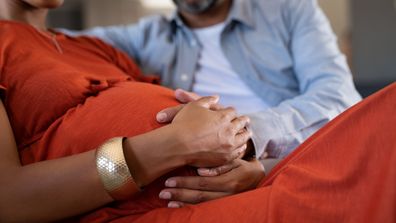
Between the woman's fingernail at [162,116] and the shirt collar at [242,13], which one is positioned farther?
the shirt collar at [242,13]

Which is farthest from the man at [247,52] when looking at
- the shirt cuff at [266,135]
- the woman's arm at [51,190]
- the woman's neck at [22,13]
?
the woman's arm at [51,190]

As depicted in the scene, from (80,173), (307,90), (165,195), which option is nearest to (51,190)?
(80,173)

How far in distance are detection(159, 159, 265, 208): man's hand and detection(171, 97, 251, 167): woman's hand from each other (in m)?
0.02

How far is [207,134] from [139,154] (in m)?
0.11

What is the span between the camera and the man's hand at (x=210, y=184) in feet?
2.31

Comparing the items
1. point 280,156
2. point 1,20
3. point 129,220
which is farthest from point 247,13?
point 129,220

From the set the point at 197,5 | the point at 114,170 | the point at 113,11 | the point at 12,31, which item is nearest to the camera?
the point at 114,170

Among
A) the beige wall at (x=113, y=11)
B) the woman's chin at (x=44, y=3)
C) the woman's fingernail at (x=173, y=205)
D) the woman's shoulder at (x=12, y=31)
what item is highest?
the woman's chin at (x=44, y=3)

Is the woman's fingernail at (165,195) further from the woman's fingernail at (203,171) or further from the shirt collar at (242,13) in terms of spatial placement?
the shirt collar at (242,13)

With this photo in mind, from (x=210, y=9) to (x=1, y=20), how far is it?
609 millimetres

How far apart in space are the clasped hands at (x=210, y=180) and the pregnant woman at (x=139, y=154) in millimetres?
12

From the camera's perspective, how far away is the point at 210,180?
2.37ft

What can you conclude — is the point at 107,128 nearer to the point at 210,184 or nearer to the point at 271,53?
the point at 210,184

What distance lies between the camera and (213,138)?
712mm
